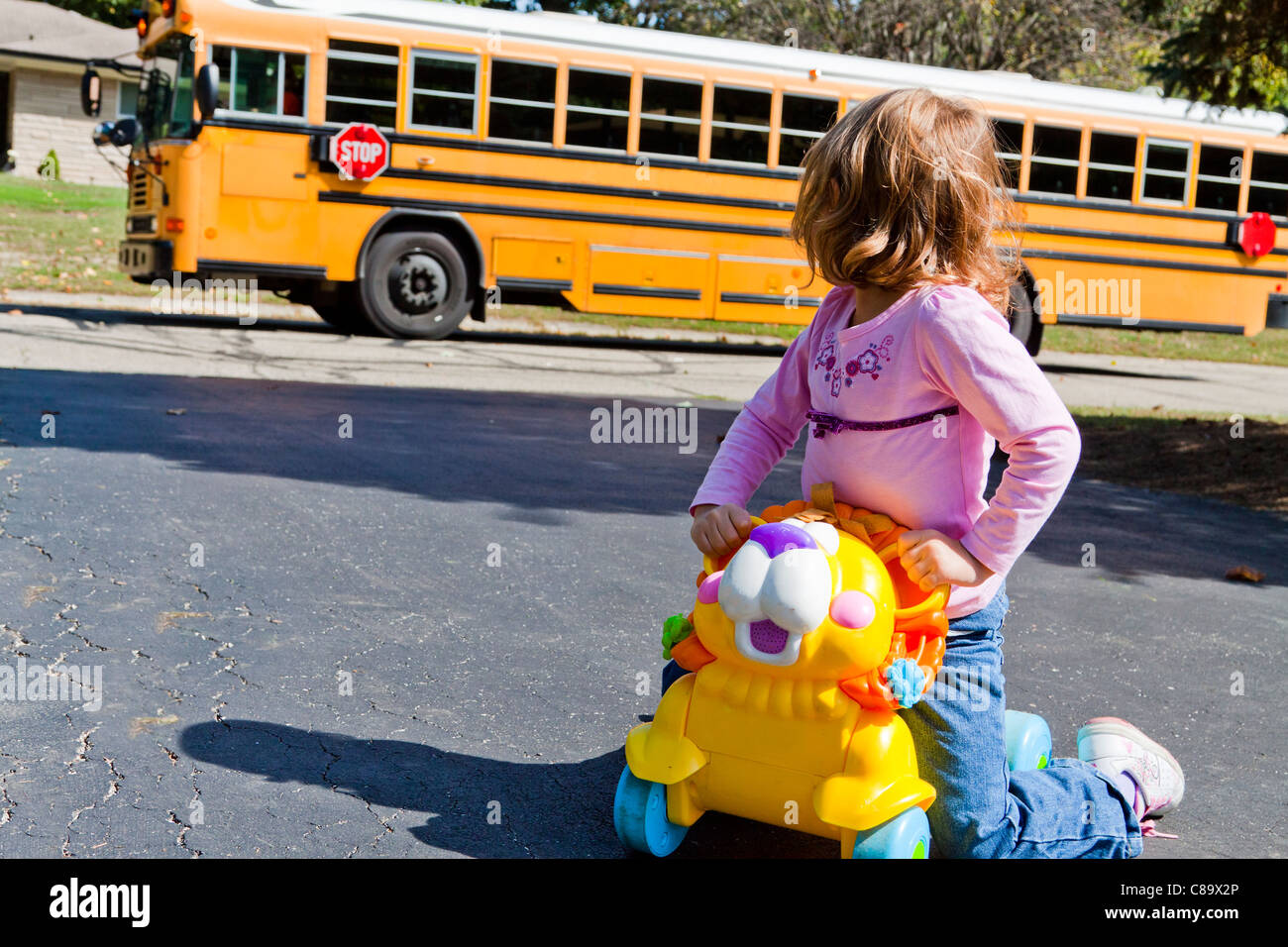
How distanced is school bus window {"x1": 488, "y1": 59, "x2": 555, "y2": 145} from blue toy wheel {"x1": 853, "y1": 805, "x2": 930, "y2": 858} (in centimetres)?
1091

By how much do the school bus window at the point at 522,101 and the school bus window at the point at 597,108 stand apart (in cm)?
20

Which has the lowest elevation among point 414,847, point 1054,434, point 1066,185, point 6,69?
point 414,847

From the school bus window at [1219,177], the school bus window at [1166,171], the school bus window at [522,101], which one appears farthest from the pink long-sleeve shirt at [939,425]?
the school bus window at [1219,177]

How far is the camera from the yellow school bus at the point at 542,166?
11.6 meters

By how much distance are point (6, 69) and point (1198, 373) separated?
82.3 ft

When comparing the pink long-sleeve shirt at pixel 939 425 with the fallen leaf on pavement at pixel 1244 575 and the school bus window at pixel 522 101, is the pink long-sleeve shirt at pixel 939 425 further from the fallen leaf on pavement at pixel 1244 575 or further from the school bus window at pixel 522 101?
the school bus window at pixel 522 101

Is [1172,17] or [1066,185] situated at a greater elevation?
[1172,17]

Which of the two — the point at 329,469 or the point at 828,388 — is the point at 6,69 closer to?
the point at 329,469

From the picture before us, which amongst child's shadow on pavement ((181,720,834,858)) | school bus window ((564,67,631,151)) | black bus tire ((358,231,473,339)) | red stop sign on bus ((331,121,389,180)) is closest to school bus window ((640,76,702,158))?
school bus window ((564,67,631,151))

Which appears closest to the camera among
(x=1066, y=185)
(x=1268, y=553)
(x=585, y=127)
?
(x=1268, y=553)

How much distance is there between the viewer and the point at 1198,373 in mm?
14883

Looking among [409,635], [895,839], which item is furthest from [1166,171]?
[895,839]
